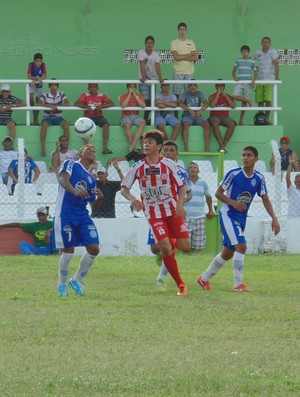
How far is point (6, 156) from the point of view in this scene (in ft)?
72.5

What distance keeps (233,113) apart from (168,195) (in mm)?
12964

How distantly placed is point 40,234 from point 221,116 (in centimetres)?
631

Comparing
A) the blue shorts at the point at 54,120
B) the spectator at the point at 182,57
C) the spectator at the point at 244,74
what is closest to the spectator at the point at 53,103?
the blue shorts at the point at 54,120

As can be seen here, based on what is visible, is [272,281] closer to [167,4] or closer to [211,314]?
[211,314]

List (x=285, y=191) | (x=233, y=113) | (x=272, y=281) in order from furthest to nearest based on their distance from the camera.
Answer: (x=233, y=113)
(x=285, y=191)
(x=272, y=281)

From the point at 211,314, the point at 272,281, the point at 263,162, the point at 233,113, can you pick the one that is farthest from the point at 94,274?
the point at 233,113

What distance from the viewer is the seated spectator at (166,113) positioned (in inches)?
958

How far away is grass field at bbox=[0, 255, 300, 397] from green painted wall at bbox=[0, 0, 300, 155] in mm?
11673

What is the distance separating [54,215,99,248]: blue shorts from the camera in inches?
536

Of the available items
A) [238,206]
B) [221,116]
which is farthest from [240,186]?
[221,116]

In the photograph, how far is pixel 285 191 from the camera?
A: 71.6 ft

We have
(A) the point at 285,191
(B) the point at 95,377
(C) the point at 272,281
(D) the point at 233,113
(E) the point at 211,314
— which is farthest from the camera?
(D) the point at 233,113

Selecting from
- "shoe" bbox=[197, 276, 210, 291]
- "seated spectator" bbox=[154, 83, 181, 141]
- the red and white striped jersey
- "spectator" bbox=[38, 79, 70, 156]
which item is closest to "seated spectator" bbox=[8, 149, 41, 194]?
"spectator" bbox=[38, 79, 70, 156]

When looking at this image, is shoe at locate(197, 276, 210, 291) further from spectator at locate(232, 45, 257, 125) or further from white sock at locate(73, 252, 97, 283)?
spectator at locate(232, 45, 257, 125)
